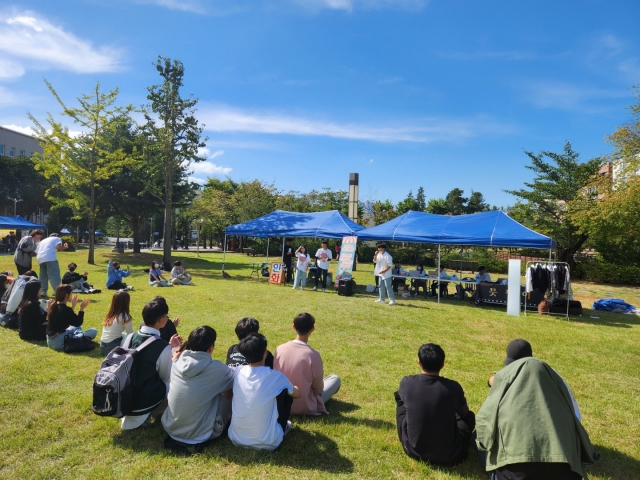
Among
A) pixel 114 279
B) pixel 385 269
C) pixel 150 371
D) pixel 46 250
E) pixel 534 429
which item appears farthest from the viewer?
pixel 114 279

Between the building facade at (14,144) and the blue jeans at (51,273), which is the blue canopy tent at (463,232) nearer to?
the blue jeans at (51,273)

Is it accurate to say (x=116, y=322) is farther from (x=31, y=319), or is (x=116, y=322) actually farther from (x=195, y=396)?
(x=195, y=396)

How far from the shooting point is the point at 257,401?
3236 millimetres

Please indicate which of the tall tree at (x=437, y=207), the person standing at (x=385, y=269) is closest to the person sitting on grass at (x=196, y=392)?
the person standing at (x=385, y=269)

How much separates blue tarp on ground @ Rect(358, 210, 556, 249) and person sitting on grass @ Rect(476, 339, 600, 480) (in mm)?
9110

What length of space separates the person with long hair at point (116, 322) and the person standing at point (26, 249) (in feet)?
19.1

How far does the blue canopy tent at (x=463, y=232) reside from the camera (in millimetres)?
10984

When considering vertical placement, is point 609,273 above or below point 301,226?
below

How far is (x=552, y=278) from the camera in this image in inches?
396

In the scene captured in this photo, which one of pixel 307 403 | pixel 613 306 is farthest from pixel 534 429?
pixel 613 306

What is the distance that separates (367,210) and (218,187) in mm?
21392

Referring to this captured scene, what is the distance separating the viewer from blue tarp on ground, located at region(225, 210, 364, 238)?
1455 centimetres

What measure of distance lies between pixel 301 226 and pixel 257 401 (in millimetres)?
12255

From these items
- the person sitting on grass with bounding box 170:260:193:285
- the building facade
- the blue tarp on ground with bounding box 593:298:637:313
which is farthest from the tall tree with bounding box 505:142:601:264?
the building facade
